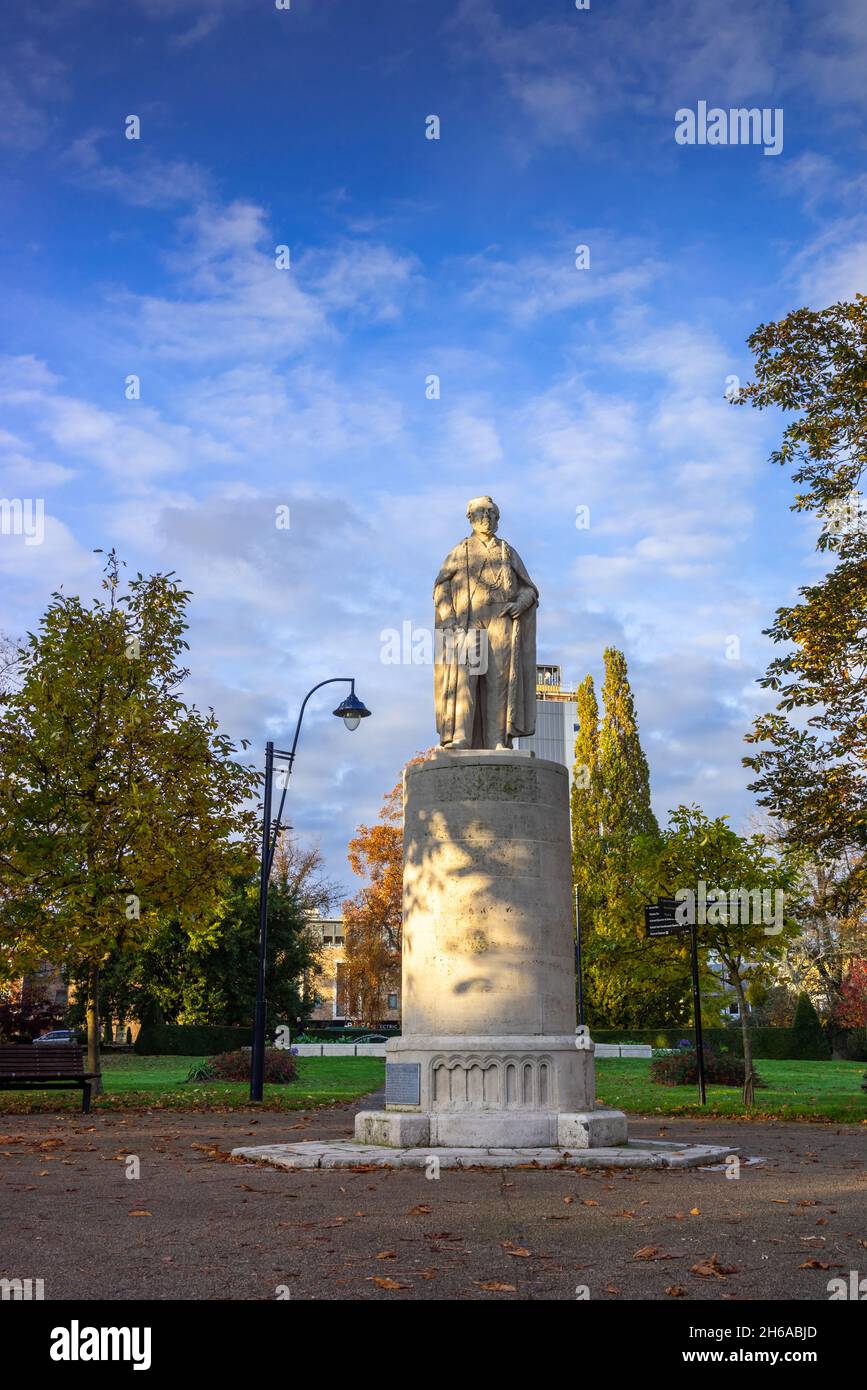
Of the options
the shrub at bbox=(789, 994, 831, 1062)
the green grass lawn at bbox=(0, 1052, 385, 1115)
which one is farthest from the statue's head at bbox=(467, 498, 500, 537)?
the shrub at bbox=(789, 994, 831, 1062)

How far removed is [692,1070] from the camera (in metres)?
27.8

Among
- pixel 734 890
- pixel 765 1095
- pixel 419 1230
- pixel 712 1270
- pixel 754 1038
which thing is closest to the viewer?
pixel 712 1270

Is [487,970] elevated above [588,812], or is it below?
below

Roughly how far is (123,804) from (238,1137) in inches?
336

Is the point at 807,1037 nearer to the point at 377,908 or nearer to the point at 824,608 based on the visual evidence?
the point at 377,908

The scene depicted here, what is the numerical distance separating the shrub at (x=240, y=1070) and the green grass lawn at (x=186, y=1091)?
0.38 meters

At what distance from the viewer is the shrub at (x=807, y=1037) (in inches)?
1822

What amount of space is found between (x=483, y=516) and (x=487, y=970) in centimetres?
524

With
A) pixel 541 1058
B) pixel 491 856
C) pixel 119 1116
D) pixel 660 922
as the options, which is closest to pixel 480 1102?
pixel 541 1058

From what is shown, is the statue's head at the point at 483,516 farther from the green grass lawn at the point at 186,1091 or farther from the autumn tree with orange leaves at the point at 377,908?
the autumn tree with orange leaves at the point at 377,908

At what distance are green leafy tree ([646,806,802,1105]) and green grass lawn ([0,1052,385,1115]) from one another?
25.5 ft

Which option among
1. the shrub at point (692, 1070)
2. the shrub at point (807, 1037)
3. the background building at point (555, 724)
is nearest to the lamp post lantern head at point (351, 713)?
the shrub at point (692, 1070)

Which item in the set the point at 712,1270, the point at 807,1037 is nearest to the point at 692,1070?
the point at 807,1037

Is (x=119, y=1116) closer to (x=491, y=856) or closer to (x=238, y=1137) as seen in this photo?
(x=238, y=1137)
